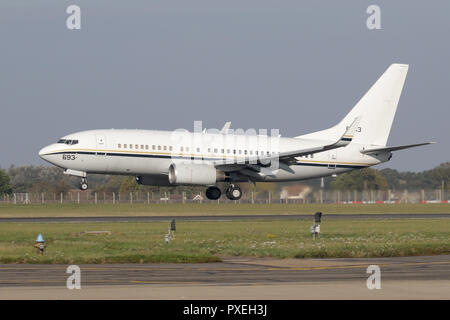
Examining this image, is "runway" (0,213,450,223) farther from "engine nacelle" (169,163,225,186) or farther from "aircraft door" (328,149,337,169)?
"aircraft door" (328,149,337,169)

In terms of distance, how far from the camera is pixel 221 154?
5788 cm

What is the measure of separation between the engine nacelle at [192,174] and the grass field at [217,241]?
877cm

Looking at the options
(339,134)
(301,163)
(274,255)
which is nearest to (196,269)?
(274,255)

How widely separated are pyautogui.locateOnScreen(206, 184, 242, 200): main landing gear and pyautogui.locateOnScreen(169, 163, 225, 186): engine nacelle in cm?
293

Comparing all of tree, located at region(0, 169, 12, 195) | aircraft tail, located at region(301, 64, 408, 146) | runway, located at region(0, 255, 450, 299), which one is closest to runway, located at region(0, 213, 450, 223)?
aircraft tail, located at region(301, 64, 408, 146)

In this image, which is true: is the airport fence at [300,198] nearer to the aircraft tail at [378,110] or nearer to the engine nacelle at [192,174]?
the aircraft tail at [378,110]

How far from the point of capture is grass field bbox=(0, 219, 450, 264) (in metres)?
29.1

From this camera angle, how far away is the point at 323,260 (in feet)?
92.8

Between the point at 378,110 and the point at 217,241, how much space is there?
33948mm

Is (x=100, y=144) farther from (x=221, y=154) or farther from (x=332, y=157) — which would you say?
(x=332, y=157)

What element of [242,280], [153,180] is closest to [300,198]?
[153,180]

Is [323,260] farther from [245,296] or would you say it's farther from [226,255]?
[245,296]

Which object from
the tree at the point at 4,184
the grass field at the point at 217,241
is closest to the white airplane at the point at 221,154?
the grass field at the point at 217,241
